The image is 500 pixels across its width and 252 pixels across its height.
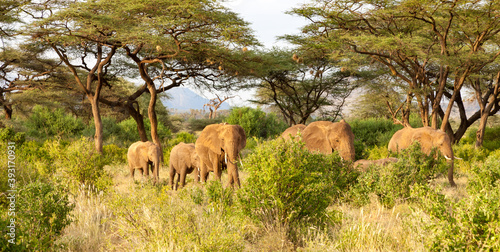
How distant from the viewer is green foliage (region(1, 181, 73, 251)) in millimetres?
4125

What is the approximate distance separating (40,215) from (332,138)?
20.0ft

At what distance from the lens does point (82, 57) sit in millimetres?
18859

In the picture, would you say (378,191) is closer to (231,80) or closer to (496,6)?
(496,6)

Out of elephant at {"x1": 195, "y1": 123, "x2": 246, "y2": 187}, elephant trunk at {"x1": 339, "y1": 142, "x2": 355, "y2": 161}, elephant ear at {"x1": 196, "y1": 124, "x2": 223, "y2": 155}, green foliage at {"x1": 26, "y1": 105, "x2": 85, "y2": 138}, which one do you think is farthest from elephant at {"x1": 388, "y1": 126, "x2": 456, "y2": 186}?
green foliage at {"x1": 26, "y1": 105, "x2": 85, "y2": 138}

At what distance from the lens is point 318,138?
9250 millimetres

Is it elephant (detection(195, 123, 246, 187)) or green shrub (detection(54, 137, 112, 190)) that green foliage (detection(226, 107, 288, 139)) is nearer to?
elephant (detection(195, 123, 246, 187))

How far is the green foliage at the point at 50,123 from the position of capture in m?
24.4

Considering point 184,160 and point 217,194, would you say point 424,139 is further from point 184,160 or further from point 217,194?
point 217,194

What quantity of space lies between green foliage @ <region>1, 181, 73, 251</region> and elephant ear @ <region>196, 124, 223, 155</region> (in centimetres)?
345

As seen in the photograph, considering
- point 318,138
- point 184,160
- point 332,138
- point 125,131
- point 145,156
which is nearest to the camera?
point 332,138

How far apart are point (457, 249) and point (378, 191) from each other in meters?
3.58

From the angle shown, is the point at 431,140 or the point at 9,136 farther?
Answer: the point at 9,136

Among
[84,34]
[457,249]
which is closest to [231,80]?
[84,34]

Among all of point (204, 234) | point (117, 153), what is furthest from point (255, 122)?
point (204, 234)
